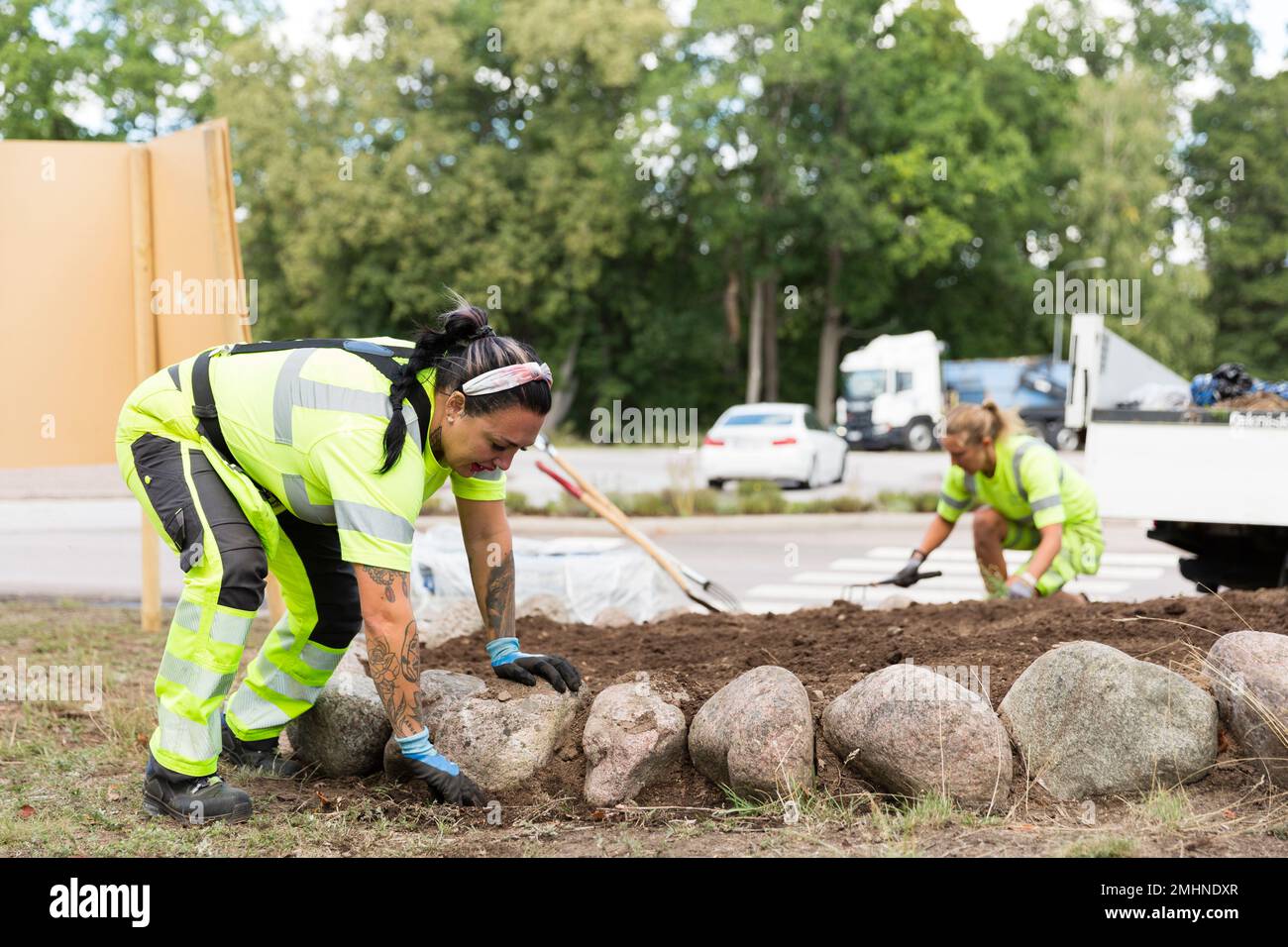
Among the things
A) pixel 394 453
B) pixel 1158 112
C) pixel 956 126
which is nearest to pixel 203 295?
pixel 394 453

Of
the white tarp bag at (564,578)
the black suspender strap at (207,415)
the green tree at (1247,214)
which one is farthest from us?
the green tree at (1247,214)

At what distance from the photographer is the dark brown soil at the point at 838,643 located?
405 centimetres

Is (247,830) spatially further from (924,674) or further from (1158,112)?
(1158,112)

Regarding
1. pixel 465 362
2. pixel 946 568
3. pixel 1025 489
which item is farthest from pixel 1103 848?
pixel 946 568

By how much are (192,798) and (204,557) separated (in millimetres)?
724

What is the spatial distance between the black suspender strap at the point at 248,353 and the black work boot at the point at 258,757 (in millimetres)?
1093

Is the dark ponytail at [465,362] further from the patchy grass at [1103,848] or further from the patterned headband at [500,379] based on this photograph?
the patchy grass at [1103,848]

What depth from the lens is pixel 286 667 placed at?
423 centimetres

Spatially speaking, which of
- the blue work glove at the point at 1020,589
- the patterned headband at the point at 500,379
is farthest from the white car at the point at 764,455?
the patterned headband at the point at 500,379

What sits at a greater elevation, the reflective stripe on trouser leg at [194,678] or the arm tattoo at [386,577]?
the arm tattoo at [386,577]

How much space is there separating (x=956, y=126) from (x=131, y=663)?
35405mm

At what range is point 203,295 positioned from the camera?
6473 millimetres

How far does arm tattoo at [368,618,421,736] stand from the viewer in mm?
3473

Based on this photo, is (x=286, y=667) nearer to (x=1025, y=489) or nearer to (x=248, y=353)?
(x=248, y=353)
